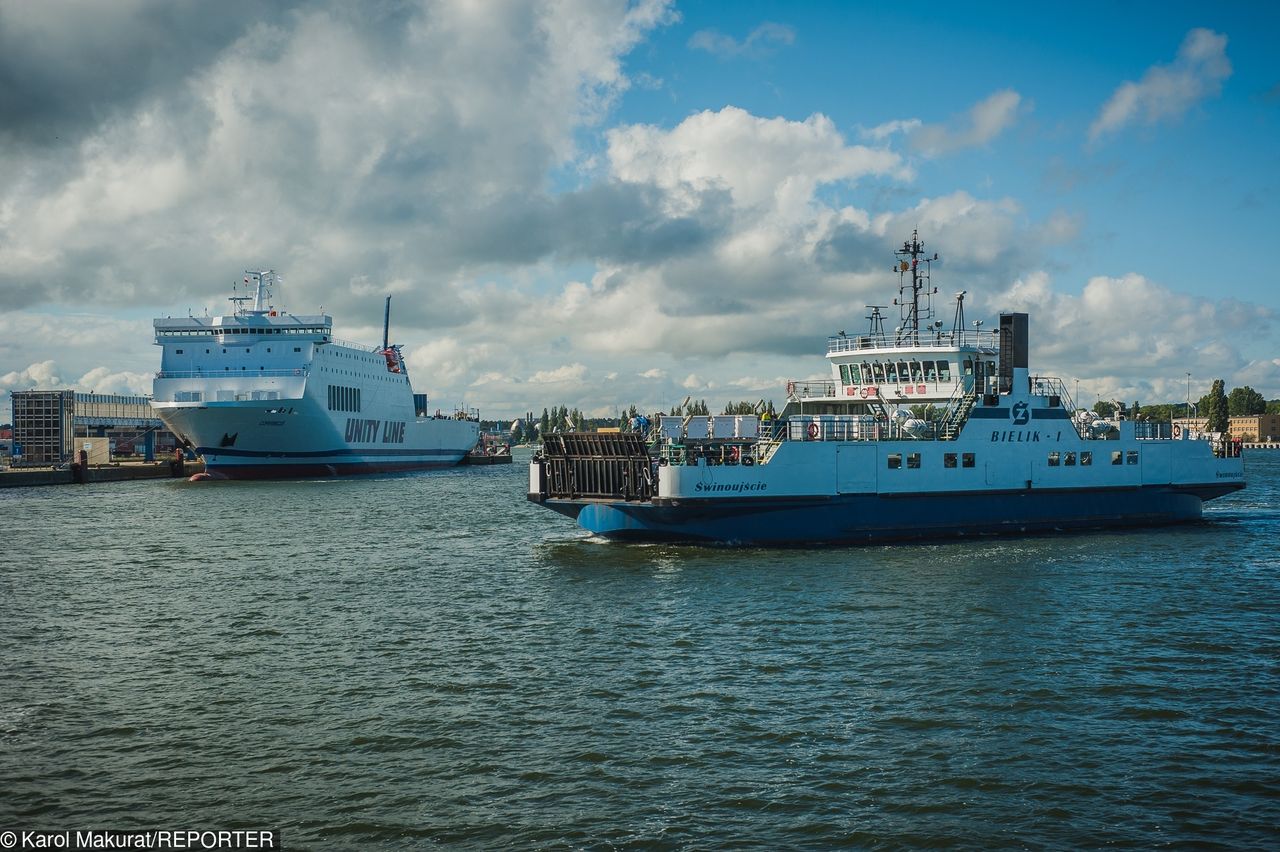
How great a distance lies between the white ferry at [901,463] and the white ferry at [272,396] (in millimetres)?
49100

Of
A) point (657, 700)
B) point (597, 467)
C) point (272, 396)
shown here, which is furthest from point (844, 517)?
point (272, 396)

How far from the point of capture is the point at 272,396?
255 ft

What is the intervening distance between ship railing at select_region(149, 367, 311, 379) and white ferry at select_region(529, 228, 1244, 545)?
163 feet

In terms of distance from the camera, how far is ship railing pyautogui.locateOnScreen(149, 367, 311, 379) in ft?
262

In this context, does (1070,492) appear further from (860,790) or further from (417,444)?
(417,444)

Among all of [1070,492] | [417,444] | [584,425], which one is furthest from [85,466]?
[1070,492]

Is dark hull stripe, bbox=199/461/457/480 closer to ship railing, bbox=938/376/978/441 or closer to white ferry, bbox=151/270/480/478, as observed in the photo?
white ferry, bbox=151/270/480/478

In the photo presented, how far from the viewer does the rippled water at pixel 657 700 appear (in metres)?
12.1

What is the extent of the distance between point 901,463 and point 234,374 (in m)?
62.8

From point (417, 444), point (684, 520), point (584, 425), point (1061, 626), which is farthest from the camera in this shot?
point (417, 444)

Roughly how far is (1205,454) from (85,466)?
3139 inches

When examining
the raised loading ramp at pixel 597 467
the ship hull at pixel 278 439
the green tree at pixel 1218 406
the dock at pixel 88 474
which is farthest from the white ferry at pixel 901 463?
the green tree at pixel 1218 406

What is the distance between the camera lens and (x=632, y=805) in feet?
40.7

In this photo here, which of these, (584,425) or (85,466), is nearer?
(584,425)
